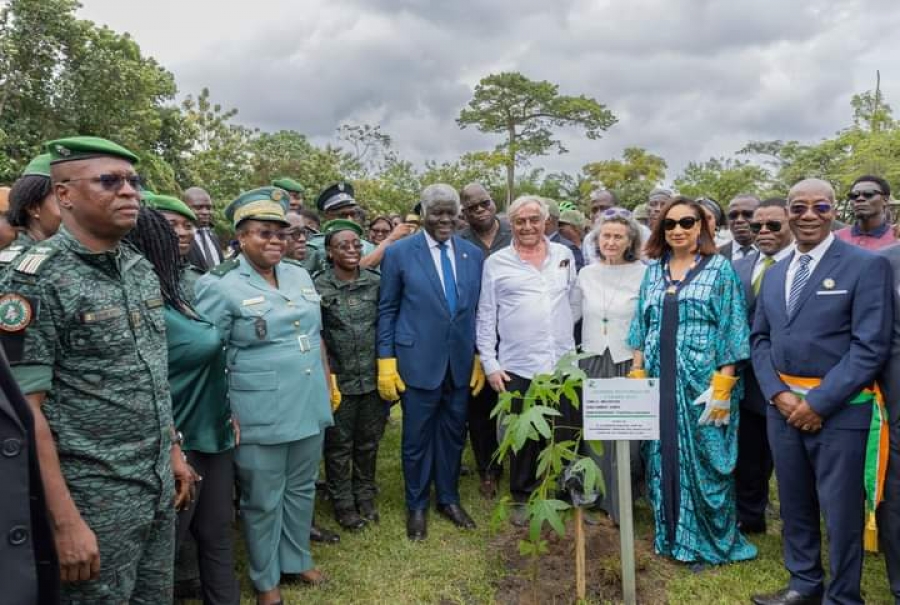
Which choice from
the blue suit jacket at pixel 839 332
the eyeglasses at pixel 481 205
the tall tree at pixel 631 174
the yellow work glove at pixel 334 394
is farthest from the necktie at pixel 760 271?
the tall tree at pixel 631 174

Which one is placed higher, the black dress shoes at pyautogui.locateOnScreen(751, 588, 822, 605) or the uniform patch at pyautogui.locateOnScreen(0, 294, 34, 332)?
the uniform patch at pyautogui.locateOnScreen(0, 294, 34, 332)

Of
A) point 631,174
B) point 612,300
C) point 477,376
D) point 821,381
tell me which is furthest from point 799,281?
point 631,174

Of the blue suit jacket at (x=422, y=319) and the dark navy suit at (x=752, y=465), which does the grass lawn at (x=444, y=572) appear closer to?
the dark navy suit at (x=752, y=465)

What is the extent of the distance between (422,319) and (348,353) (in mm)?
579

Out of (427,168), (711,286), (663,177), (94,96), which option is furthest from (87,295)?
(663,177)

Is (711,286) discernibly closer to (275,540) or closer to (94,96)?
(275,540)

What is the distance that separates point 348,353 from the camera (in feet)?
14.3

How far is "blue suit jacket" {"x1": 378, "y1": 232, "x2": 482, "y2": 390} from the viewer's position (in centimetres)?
426

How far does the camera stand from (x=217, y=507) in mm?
3053

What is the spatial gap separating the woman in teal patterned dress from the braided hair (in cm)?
277

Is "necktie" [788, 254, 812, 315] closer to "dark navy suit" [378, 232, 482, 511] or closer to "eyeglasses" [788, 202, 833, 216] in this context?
"eyeglasses" [788, 202, 833, 216]

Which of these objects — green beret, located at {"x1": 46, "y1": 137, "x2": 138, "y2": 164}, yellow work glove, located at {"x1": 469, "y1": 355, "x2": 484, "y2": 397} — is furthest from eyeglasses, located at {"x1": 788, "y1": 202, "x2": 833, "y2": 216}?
green beret, located at {"x1": 46, "y1": 137, "x2": 138, "y2": 164}

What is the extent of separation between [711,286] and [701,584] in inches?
68.4

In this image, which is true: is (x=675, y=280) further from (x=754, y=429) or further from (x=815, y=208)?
(x=754, y=429)
